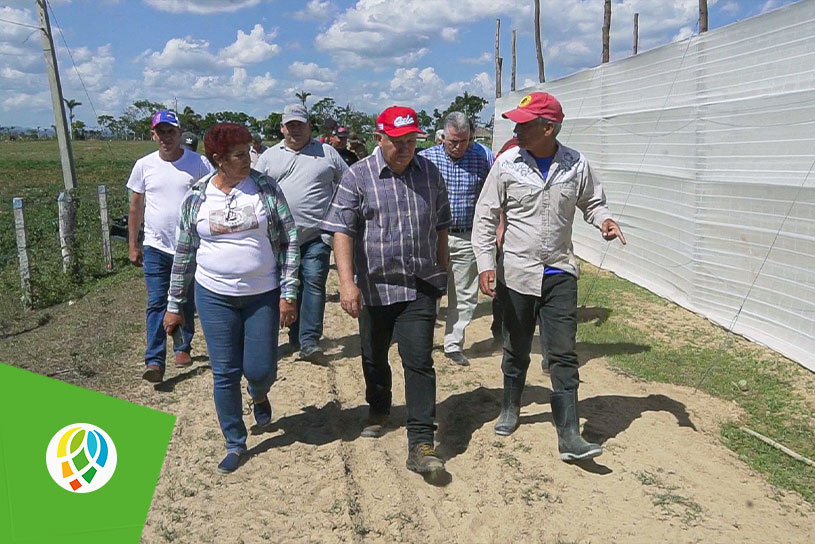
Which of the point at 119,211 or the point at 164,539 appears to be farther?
the point at 119,211

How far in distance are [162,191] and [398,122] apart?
2.34 m

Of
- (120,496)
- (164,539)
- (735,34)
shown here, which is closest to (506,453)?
(164,539)

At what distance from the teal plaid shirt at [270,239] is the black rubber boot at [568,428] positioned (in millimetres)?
1595

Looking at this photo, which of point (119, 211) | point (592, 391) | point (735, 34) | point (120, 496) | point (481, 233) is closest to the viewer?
point (120, 496)

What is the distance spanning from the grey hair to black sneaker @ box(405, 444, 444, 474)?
8.56 ft

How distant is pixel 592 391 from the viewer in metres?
5.53

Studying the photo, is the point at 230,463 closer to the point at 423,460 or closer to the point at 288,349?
the point at 423,460

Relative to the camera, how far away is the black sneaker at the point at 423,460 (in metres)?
3.99

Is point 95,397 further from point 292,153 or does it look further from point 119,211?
point 119,211

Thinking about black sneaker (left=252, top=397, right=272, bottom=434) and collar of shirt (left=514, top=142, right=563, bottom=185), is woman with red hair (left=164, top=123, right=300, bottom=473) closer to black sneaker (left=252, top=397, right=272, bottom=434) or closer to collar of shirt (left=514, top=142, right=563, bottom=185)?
black sneaker (left=252, top=397, right=272, bottom=434)

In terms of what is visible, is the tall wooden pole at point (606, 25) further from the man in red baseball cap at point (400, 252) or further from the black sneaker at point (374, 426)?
the black sneaker at point (374, 426)

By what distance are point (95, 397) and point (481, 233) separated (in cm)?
271

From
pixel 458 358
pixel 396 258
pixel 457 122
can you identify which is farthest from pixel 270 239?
pixel 458 358

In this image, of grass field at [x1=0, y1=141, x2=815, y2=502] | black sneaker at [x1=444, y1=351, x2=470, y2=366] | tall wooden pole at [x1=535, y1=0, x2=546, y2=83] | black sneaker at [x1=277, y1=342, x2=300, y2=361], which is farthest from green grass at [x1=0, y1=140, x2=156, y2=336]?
tall wooden pole at [x1=535, y1=0, x2=546, y2=83]
